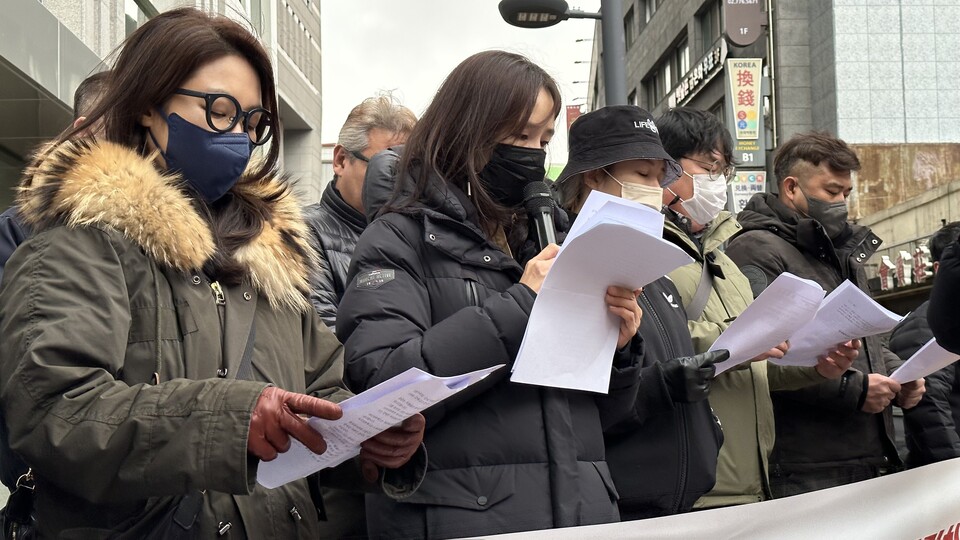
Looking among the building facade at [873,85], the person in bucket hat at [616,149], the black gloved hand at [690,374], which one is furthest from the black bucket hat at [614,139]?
the building facade at [873,85]

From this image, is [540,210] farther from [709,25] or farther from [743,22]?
[709,25]

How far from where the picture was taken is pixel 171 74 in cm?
237

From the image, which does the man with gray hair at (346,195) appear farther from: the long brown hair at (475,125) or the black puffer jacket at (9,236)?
the black puffer jacket at (9,236)

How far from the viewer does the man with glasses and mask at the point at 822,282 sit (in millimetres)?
4379

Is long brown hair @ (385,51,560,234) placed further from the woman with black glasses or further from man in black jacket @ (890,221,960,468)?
man in black jacket @ (890,221,960,468)

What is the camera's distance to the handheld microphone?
9.32 ft

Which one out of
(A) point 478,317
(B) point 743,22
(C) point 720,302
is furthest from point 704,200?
(B) point 743,22

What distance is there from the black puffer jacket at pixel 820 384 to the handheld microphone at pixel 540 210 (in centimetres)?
184

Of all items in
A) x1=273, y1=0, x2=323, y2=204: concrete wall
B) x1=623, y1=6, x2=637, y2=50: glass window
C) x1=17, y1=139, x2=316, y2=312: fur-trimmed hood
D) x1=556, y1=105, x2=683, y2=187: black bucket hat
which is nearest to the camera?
x1=17, y1=139, x2=316, y2=312: fur-trimmed hood

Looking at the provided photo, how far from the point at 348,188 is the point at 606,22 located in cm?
339

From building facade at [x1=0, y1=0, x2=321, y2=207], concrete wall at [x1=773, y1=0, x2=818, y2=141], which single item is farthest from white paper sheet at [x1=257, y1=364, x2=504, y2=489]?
concrete wall at [x1=773, y1=0, x2=818, y2=141]

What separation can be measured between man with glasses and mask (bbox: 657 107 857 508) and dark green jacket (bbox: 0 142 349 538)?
168cm

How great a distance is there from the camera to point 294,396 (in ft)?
6.31

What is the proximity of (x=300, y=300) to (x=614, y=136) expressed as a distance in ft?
4.32
